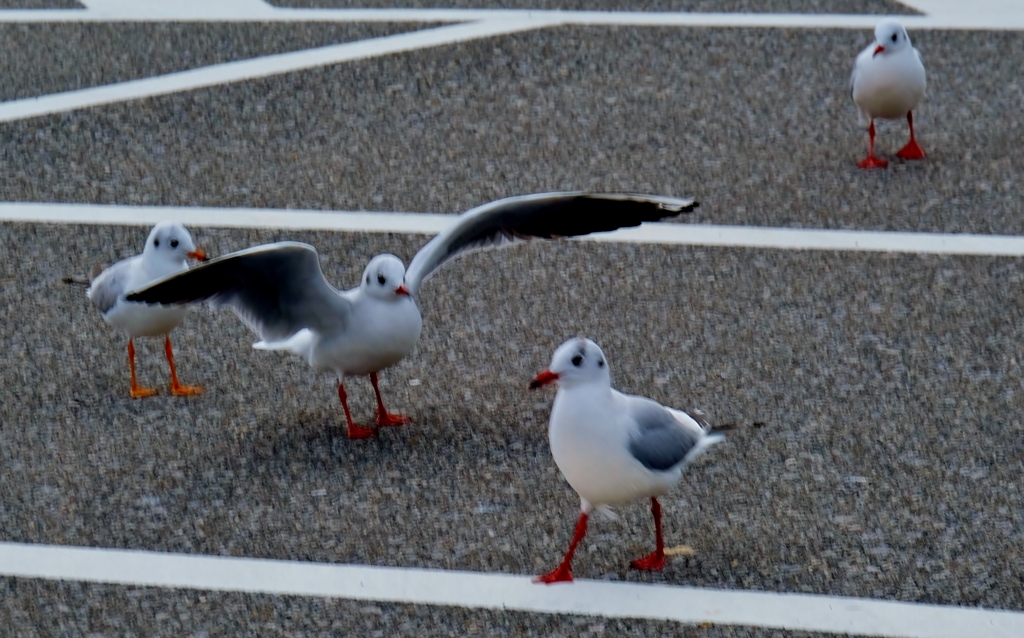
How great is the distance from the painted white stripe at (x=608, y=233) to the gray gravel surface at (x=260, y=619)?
2.84 metres

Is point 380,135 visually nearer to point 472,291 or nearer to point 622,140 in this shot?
point 622,140

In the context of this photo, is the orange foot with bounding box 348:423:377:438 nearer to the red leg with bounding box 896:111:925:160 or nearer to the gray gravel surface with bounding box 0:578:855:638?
the gray gravel surface with bounding box 0:578:855:638

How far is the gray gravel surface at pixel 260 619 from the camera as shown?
3.57 meters

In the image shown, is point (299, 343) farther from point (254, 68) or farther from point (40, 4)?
point (40, 4)

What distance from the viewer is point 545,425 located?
4.73 m

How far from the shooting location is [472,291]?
19.0 ft

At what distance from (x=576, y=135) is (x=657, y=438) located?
3983mm

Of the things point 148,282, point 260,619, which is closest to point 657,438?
point 260,619

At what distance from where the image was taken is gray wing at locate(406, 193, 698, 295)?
432 centimetres

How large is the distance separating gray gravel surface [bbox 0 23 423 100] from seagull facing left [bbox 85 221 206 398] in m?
3.68

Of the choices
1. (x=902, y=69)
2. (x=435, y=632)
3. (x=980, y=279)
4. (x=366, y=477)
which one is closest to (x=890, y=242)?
(x=980, y=279)

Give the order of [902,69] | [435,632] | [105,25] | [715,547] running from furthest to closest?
[105,25] < [902,69] < [715,547] < [435,632]

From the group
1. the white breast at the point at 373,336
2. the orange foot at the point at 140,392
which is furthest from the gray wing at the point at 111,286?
the white breast at the point at 373,336

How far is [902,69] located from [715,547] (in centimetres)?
367
